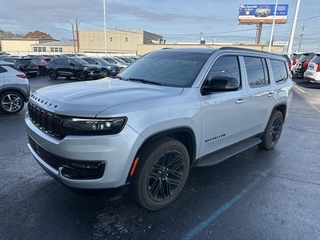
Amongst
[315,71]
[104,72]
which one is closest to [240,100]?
[315,71]

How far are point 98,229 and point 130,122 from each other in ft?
4.02

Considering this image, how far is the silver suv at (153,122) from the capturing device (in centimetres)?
236

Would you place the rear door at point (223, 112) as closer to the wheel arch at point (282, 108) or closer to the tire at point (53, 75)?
the wheel arch at point (282, 108)

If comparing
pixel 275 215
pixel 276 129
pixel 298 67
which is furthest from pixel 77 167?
pixel 298 67

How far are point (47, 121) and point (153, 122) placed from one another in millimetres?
1123

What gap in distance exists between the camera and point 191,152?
3.24 m

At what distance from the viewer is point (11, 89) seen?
24.8 feet

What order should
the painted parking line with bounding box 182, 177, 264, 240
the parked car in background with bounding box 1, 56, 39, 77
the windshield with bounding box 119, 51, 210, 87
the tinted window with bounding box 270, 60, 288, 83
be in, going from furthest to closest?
the parked car in background with bounding box 1, 56, 39, 77 < the tinted window with bounding box 270, 60, 288, 83 < the windshield with bounding box 119, 51, 210, 87 < the painted parking line with bounding box 182, 177, 264, 240

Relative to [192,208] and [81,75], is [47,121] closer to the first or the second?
[192,208]

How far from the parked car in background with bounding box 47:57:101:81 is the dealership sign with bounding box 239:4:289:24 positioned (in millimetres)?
58126

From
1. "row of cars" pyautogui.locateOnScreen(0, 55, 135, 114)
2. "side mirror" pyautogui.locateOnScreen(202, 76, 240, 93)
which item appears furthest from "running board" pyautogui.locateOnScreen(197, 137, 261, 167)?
"row of cars" pyautogui.locateOnScreen(0, 55, 135, 114)

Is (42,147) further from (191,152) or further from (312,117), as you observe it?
(312,117)

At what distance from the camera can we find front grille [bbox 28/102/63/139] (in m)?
2.48

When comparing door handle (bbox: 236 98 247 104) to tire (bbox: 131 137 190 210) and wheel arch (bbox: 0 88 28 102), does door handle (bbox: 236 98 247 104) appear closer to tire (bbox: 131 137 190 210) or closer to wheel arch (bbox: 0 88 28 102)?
tire (bbox: 131 137 190 210)
